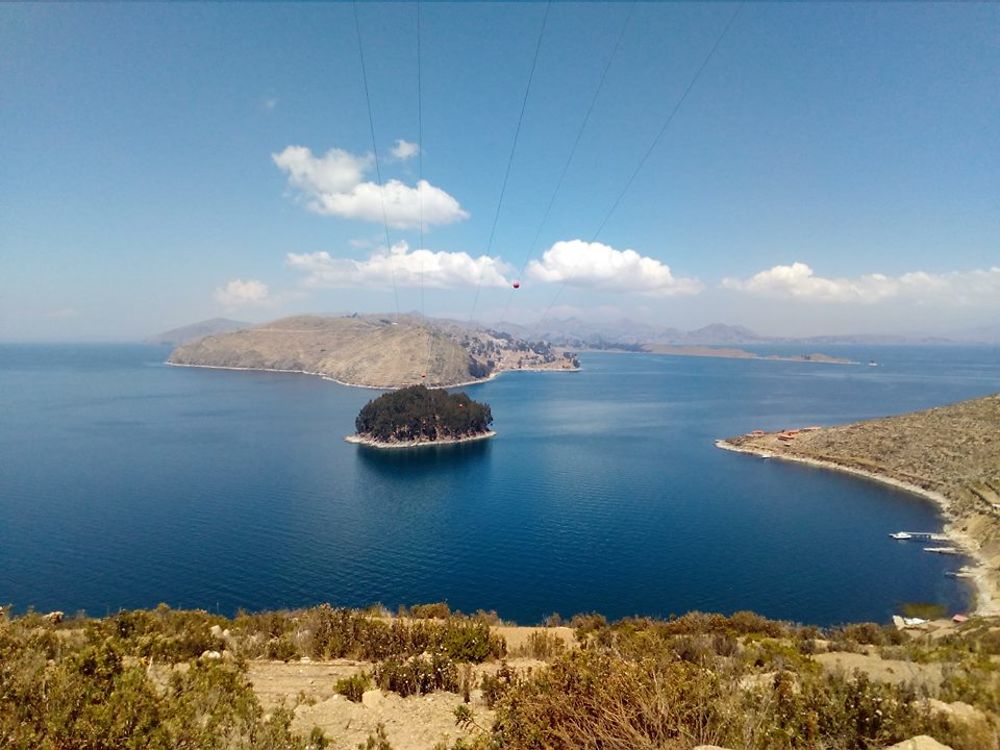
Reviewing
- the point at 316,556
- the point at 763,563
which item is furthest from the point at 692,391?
the point at 316,556

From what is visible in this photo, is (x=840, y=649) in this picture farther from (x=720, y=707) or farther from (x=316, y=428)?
(x=316, y=428)

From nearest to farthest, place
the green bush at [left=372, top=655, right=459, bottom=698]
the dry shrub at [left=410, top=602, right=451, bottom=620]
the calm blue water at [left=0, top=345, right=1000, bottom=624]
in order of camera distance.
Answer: the green bush at [left=372, top=655, right=459, bottom=698] < the dry shrub at [left=410, top=602, right=451, bottom=620] < the calm blue water at [left=0, top=345, right=1000, bottom=624]

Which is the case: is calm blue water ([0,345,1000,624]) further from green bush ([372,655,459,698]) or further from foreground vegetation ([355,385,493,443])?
green bush ([372,655,459,698])

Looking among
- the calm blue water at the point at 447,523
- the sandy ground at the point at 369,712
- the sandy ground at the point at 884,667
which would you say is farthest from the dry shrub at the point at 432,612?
the calm blue water at the point at 447,523

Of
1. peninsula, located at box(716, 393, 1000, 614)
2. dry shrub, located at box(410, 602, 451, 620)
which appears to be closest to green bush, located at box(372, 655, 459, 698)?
dry shrub, located at box(410, 602, 451, 620)

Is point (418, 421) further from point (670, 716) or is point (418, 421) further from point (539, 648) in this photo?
point (670, 716)

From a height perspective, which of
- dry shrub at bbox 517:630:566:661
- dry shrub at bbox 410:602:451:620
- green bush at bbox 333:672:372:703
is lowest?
dry shrub at bbox 410:602:451:620
